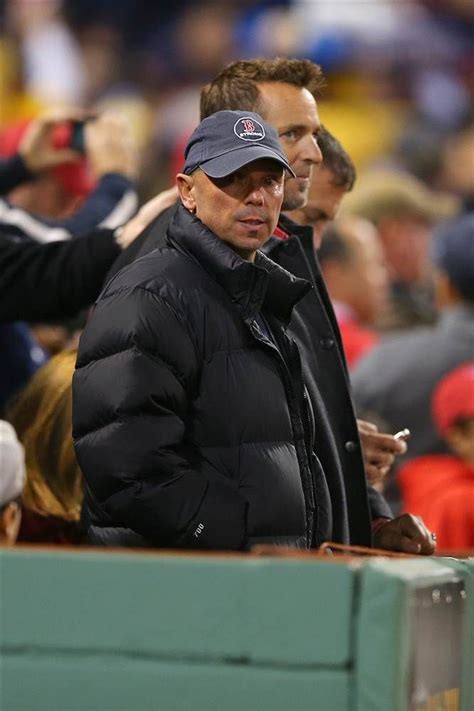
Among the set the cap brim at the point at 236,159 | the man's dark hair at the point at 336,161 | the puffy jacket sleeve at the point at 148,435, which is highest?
the man's dark hair at the point at 336,161

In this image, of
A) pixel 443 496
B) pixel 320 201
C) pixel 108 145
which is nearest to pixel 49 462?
pixel 320 201

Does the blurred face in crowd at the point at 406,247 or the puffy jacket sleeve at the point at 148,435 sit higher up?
the blurred face in crowd at the point at 406,247

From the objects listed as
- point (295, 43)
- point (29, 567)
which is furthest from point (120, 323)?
point (295, 43)

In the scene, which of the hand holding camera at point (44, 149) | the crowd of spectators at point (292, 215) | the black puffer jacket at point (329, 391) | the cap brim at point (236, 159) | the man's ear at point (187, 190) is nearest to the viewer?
the cap brim at point (236, 159)

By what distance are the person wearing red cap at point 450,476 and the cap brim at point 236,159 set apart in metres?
2.47

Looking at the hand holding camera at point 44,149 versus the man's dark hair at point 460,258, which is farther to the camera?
the man's dark hair at point 460,258

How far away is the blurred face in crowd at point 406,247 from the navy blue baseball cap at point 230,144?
219 inches

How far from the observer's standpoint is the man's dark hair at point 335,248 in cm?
715

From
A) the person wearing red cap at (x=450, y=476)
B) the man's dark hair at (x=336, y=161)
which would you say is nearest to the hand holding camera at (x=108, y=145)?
the man's dark hair at (x=336, y=161)

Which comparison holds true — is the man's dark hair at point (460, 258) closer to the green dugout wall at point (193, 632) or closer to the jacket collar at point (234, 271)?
the jacket collar at point (234, 271)

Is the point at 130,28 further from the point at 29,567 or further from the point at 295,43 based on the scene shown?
the point at 29,567

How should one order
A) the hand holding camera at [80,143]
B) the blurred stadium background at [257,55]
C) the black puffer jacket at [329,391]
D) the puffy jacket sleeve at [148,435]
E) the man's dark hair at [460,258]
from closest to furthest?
the puffy jacket sleeve at [148,435] → the black puffer jacket at [329,391] → the hand holding camera at [80,143] → the man's dark hair at [460,258] → the blurred stadium background at [257,55]

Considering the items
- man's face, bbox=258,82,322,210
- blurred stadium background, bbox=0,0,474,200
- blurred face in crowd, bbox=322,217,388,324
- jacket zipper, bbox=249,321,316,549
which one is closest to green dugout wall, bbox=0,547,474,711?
jacket zipper, bbox=249,321,316,549

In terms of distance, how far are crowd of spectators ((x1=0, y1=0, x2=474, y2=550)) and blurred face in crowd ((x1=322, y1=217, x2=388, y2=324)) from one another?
0.03 ft
